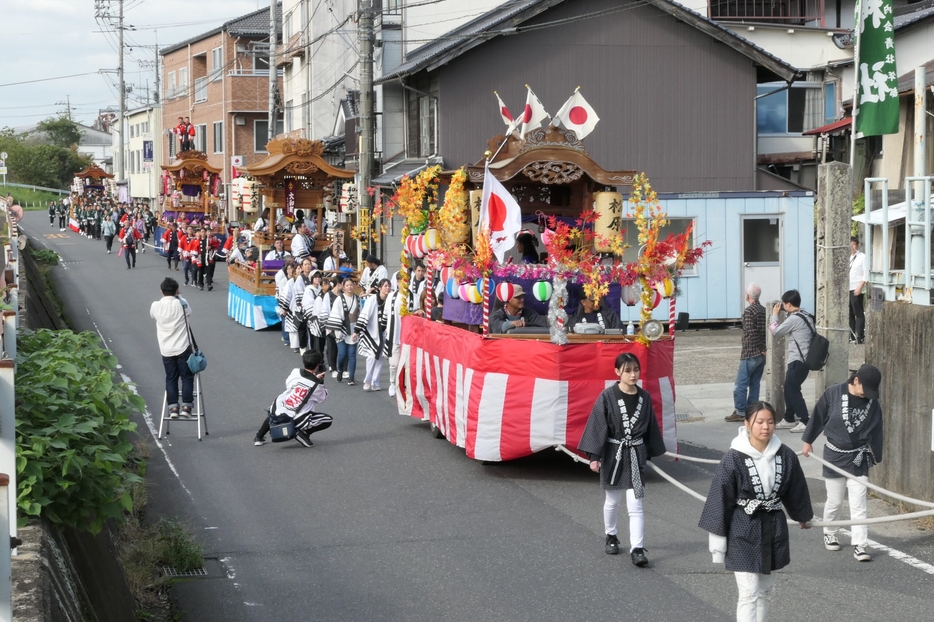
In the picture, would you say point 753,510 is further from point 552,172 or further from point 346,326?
point 346,326

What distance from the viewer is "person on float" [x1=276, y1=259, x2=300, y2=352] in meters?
21.7

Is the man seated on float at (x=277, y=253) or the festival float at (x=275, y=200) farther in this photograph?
the man seated on float at (x=277, y=253)

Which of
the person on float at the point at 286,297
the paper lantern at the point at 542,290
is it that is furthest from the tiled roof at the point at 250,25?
the paper lantern at the point at 542,290

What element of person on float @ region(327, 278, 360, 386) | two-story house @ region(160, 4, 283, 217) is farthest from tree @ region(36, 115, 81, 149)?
person on float @ region(327, 278, 360, 386)

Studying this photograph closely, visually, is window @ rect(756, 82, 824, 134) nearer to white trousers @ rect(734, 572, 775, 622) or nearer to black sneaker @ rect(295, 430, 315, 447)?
black sneaker @ rect(295, 430, 315, 447)

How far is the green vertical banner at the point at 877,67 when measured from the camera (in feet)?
Answer: 43.9

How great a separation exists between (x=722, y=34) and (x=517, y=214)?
55.4 ft

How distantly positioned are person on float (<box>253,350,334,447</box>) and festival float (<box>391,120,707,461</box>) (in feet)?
4.50

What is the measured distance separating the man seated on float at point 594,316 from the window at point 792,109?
18.3m

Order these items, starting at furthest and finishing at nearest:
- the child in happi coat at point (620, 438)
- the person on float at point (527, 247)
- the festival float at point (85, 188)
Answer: the festival float at point (85, 188), the person on float at point (527, 247), the child in happi coat at point (620, 438)

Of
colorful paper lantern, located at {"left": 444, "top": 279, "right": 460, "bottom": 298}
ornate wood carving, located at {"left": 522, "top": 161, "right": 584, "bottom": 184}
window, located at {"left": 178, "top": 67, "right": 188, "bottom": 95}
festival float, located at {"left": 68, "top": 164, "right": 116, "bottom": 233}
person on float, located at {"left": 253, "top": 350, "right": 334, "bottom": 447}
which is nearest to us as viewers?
colorful paper lantern, located at {"left": 444, "top": 279, "right": 460, "bottom": 298}

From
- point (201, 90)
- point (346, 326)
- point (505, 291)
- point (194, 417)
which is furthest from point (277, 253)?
point (201, 90)

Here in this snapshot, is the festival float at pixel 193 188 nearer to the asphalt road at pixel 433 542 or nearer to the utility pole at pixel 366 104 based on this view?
the utility pole at pixel 366 104

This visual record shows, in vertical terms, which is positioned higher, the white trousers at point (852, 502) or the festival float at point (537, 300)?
the festival float at point (537, 300)
